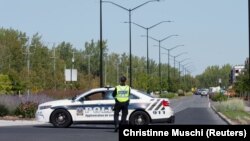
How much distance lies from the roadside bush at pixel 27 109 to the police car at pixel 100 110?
6758 millimetres

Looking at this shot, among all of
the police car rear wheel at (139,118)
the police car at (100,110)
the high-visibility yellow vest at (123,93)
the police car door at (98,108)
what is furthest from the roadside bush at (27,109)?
the high-visibility yellow vest at (123,93)

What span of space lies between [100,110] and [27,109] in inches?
324

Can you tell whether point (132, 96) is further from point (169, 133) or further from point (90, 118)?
point (169, 133)

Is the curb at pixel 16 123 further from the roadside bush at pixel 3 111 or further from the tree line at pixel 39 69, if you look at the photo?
the tree line at pixel 39 69

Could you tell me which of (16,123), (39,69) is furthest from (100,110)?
(39,69)

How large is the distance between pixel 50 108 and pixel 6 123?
11.8ft

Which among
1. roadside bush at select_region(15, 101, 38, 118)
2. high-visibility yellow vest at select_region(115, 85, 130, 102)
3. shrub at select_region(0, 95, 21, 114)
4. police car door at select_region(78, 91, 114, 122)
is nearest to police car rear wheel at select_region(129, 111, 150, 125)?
police car door at select_region(78, 91, 114, 122)

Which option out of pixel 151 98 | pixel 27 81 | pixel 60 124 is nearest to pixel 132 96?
pixel 151 98

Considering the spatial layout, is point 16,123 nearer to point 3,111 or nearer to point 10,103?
point 3,111

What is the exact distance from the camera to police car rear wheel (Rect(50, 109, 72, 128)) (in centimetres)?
2383

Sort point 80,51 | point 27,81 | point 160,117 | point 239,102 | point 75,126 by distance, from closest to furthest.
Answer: point 160,117 → point 75,126 → point 239,102 → point 27,81 → point 80,51

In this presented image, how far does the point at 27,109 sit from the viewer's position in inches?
1220

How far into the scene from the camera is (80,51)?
153625mm

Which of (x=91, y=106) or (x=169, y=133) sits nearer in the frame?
(x=169, y=133)
